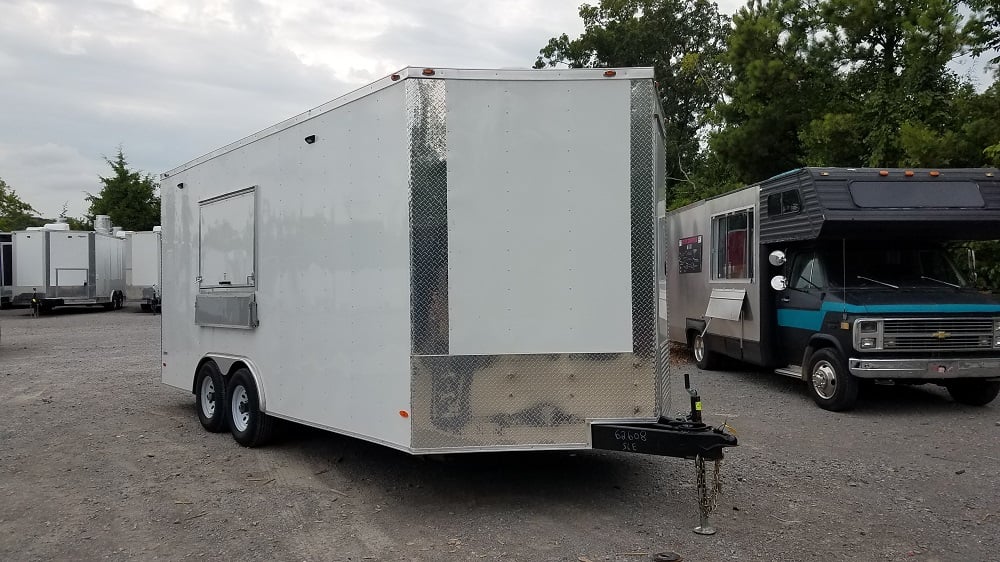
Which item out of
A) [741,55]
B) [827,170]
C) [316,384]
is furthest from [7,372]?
[741,55]

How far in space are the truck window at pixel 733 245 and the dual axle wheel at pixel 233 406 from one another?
705cm

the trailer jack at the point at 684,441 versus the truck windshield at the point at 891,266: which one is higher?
the truck windshield at the point at 891,266

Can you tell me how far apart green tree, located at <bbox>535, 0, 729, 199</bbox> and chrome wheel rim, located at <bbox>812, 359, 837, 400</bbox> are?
920 inches

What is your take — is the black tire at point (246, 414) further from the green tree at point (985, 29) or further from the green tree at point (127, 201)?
the green tree at point (127, 201)

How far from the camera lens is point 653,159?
5.40 metres

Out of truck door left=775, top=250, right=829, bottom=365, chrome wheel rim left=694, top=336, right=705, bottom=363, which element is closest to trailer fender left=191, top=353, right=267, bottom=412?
truck door left=775, top=250, right=829, bottom=365

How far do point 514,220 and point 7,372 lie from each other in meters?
11.9

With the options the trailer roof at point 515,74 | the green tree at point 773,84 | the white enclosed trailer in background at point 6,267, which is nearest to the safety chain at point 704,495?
the trailer roof at point 515,74

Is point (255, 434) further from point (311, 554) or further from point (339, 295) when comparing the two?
point (311, 554)

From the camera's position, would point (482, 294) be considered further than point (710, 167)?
No

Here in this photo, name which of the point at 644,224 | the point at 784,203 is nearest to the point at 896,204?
the point at 784,203

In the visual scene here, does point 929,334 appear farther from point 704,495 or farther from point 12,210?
point 12,210

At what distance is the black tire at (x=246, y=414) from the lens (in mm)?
7250

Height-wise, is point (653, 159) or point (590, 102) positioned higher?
point (590, 102)
